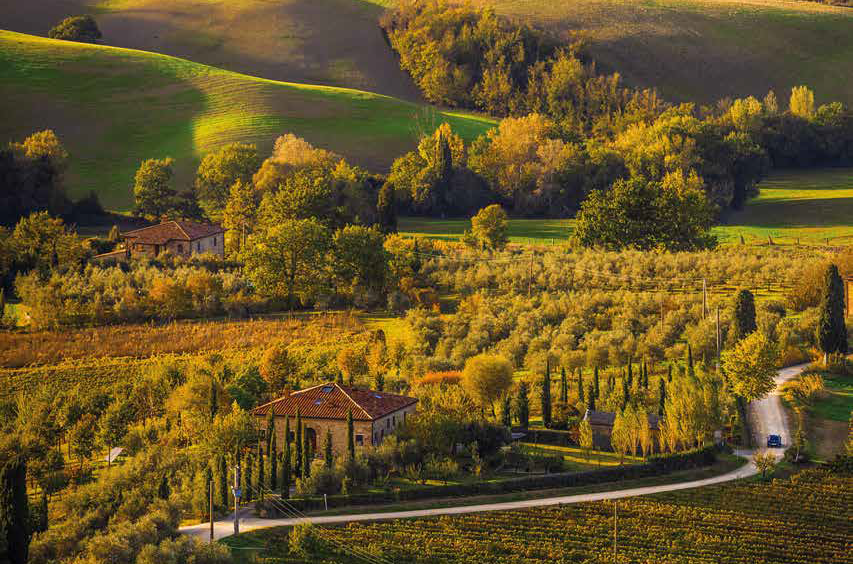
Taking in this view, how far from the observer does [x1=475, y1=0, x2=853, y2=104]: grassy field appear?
169750 millimetres

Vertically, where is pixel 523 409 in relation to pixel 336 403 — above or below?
below

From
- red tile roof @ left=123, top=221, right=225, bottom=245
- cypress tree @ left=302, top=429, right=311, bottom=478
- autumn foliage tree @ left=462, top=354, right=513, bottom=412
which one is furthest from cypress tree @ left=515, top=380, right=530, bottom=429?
red tile roof @ left=123, top=221, right=225, bottom=245

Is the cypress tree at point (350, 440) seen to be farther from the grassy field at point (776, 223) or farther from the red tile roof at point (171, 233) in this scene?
the grassy field at point (776, 223)

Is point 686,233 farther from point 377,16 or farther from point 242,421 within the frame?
point 377,16

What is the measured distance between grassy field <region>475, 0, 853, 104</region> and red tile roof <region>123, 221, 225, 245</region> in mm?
87188

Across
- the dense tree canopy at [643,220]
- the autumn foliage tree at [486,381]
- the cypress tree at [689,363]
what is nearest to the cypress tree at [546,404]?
the autumn foliage tree at [486,381]

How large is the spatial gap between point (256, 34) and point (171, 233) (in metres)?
86.2

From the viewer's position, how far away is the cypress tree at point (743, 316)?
223 ft

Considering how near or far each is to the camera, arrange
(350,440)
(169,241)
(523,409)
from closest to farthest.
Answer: (350,440), (523,409), (169,241)

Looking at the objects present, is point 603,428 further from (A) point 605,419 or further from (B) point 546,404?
(B) point 546,404

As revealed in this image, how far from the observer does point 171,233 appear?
9656 centimetres

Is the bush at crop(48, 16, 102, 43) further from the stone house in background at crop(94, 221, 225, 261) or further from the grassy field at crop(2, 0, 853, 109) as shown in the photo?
the stone house in background at crop(94, 221, 225, 261)

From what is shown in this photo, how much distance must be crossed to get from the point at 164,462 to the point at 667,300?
37.8m

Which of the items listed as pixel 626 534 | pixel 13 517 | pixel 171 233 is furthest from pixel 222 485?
pixel 171 233
